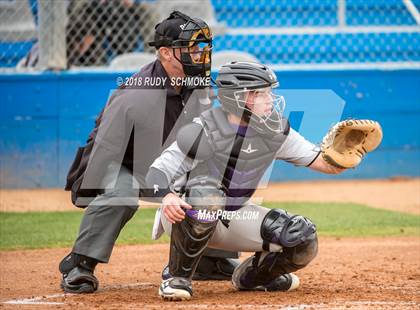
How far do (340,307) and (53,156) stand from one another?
6.23 meters

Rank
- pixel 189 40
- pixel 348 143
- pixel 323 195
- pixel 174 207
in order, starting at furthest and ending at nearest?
pixel 323 195, pixel 189 40, pixel 348 143, pixel 174 207

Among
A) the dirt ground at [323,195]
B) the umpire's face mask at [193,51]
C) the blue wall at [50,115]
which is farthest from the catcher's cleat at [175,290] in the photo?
the blue wall at [50,115]

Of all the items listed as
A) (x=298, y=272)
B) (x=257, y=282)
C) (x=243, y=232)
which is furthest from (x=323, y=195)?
(x=243, y=232)

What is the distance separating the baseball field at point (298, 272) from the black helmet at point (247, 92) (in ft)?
3.07

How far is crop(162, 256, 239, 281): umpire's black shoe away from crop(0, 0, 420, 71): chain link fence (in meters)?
4.96

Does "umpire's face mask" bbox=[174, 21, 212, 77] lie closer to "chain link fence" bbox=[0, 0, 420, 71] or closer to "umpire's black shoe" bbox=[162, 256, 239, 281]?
"umpire's black shoe" bbox=[162, 256, 239, 281]

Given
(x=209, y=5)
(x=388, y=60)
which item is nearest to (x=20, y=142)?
(x=209, y=5)

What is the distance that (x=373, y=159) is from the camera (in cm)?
1028

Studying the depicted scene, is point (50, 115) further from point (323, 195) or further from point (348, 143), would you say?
point (348, 143)

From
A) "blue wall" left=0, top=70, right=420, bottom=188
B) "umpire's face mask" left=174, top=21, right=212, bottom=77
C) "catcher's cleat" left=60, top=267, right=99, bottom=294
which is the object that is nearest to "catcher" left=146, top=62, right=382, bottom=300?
"umpire's face mask" left=174, top=21, right=212, bottom=77

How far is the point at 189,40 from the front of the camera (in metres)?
4.89

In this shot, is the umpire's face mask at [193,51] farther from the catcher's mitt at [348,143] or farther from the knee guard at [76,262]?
the knee guard at [76,262]

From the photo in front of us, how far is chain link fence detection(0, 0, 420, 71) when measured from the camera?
990 cm

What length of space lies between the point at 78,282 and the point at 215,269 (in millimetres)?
953
